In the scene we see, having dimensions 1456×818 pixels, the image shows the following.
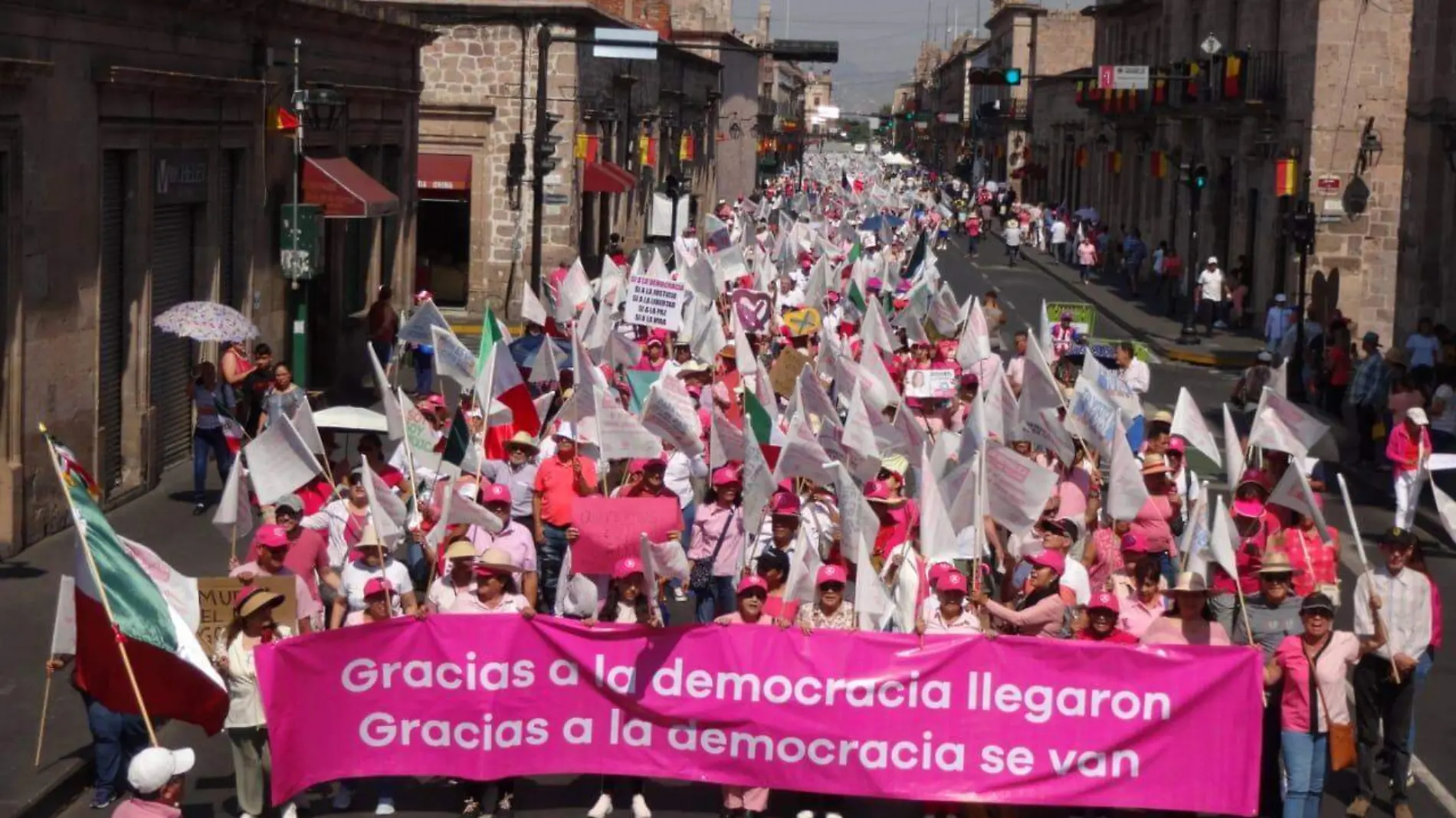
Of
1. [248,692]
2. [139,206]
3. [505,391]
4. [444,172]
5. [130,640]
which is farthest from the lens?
[444,172]

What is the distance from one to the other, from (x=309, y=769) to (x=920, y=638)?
2898 millimetres

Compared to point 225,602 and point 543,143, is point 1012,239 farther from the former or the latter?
point 225,602

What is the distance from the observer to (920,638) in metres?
→ 10.0

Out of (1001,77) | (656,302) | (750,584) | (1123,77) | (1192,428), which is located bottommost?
(750,584)

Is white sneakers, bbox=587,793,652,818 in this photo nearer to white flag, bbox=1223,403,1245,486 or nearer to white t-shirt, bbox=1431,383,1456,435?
white flag, bbox=1223,403,1245,486

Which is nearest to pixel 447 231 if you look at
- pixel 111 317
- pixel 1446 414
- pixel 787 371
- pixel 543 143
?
pixel 543 143

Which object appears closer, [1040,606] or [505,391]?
[1040,606]

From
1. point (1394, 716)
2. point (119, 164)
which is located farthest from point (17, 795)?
point (119, 164)

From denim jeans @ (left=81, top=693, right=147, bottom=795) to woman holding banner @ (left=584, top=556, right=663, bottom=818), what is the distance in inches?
85.5

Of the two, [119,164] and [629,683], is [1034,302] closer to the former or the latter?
[119,164]

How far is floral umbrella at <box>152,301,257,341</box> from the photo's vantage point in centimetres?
1803

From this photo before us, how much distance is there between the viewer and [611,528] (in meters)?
11.6

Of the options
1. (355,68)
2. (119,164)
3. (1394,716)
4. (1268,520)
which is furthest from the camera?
(355,68)

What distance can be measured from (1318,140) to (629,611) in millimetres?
32128
